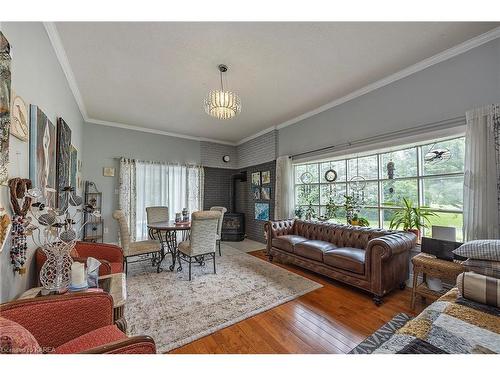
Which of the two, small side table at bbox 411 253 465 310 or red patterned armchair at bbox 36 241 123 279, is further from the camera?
red patterned armchair at bbox 36 241 123 279

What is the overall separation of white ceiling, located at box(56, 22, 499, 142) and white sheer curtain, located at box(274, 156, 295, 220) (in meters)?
1.27

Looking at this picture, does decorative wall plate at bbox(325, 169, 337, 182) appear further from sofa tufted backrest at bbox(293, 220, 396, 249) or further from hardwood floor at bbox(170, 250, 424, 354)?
hardwood floor at bbox(170, 250, 424, 354)

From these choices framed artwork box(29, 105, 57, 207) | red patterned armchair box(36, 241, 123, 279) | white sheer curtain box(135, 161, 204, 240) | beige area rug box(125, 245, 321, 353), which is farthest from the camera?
white sheer curtain box(135, 161, 204, 240)

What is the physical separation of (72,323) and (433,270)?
2946 mm

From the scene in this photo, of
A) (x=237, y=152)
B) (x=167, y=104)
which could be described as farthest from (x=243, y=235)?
(x=167, y=104)

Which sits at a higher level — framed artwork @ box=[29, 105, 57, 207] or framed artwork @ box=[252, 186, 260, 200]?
framed artwork @ box=[29, 105, 57, 207]

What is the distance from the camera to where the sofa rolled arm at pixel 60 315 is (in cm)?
97

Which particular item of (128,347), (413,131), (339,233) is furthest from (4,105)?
(413,131)

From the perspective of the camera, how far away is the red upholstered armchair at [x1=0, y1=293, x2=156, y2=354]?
926 mm

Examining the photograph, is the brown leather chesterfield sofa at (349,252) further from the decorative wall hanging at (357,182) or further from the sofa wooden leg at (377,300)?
the decorative wall hanging at (357,182)

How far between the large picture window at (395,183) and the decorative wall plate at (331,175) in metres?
0.05

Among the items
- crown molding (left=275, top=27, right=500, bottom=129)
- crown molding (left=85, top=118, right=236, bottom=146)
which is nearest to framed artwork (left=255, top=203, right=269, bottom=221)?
crown molding (left=85, top=118, right=236, bottom=146)

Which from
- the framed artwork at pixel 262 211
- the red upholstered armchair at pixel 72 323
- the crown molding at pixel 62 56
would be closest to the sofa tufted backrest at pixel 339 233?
the framed artwork at pixel 262 211

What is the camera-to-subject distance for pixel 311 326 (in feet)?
6.25
